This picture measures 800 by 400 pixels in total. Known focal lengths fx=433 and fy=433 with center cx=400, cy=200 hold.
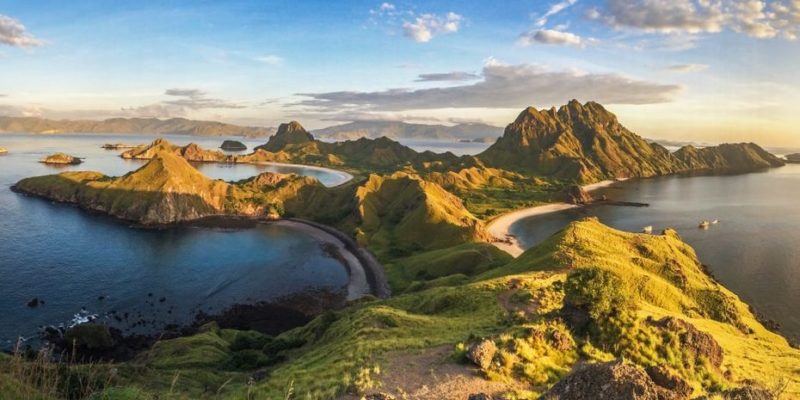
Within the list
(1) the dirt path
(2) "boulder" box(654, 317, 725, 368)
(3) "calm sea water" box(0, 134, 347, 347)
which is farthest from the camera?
(3) "calm sea water" box(0, 134, 347, 347)

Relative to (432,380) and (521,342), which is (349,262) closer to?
(521,342)

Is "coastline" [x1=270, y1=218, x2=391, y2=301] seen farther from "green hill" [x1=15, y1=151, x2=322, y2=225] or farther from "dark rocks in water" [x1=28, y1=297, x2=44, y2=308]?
"dark rocks in water" [x1=28, y1=297, x2=44, y2=308]

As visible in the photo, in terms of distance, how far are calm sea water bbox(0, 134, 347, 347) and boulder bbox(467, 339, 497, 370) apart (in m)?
77.2

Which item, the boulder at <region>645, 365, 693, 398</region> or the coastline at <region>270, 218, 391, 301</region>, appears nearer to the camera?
the boulder at <region>645, 365, 693, 398</region>

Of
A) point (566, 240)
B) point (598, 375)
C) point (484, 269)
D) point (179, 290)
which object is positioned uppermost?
point (598, 375)

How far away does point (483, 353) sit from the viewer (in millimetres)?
29484

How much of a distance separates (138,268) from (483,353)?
375 ft

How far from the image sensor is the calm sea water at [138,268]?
296 ft

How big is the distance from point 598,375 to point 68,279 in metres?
122

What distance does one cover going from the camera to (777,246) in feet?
508

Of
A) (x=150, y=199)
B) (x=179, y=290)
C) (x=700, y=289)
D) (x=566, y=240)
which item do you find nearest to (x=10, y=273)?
(x=179, y=290)

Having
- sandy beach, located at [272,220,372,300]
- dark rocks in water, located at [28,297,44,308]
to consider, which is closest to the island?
sandy beach, located at [272,220,372,300]

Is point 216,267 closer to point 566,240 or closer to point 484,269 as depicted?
point 484,269

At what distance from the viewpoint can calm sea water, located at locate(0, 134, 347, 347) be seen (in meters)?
90.2
